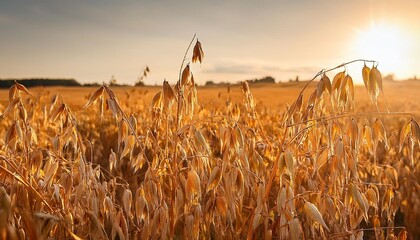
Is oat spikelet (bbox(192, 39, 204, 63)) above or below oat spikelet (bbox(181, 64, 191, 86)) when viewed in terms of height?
above

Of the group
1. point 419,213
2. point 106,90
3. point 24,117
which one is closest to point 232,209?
point 106,90

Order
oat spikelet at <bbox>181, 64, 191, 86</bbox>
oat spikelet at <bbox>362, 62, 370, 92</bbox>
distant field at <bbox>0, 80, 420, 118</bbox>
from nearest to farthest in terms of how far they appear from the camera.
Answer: oat spikelet at <bbox>362, 62, 370, 92</bbox> < oat spikelet at <bbox>181, 64, 191, 86</bbox> < distant field at <bbox>0, 80, 420, 118</bbox>

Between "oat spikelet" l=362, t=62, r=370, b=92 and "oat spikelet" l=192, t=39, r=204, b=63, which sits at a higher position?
"oat spikelet" l=192, t=39, r=204, b=63

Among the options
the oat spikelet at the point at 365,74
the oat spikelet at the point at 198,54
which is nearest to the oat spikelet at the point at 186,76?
the oat spikelet at the point at 198,54

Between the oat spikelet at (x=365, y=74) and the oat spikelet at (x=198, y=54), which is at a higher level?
the oat spikelet at (x=198, y=54)

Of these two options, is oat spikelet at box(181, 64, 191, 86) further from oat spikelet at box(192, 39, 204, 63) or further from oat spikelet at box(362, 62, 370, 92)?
oat spikelet at box(362, 62, 370, 92)

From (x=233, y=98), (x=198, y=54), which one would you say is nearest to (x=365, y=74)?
(x=198, y=54)

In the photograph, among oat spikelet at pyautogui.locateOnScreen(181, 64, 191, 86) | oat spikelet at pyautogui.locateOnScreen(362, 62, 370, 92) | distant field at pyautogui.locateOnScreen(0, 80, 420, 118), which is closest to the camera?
oat spikelet at pyautogui.locateOnScreen(362, 62, 370, 92)

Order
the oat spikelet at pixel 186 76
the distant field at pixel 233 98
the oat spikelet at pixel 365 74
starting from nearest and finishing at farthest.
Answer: the oat spikelet at pixel 365 74
the oat spikelet at pixel 186 76
the distant field at pixel 233 98

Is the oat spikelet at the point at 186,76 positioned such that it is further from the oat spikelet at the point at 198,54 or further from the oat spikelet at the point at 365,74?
the oat spikelet at the point at 365,74

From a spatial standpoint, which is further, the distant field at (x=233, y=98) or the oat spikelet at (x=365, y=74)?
the distant field at (x=233, y=98)

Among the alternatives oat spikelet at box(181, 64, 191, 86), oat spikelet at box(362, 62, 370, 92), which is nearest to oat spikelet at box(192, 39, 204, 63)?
oat spikelet at box(181, 64, 191, 86)

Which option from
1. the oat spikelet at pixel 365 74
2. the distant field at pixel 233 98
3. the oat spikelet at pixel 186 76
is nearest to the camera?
the oat spikelet at pixel 365 74

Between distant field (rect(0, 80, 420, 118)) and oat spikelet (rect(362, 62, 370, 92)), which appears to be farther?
distant field (rect(0, 80, 420, 118))
